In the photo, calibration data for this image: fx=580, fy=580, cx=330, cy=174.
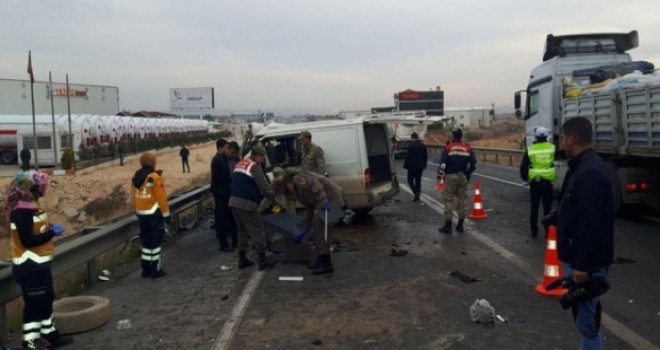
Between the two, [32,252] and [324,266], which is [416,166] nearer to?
[324,266]

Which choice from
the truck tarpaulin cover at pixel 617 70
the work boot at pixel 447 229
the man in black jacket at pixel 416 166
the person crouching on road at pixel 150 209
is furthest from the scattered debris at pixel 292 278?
the truck tarpaulin cover at pixel 617 70

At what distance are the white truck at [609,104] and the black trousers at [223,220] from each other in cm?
586

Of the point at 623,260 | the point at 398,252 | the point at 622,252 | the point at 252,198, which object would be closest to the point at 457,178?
the point at 398,252

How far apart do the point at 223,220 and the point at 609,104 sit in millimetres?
7129

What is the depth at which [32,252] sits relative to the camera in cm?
485

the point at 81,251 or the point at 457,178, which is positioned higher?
the point at 457,178

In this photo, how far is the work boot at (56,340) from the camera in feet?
16.6

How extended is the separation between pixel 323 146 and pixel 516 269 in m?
4.38

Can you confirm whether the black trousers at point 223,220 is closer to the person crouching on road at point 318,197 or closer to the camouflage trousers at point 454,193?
the person crouching on road at point 318,197

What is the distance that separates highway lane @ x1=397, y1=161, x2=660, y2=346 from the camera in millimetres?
5402

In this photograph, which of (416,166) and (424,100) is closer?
(416,166)

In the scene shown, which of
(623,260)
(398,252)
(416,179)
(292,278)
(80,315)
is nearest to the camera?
(80,315)

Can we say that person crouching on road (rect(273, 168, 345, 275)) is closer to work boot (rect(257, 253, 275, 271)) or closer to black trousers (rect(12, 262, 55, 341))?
work boot (rect(257, 253, 275, 271))

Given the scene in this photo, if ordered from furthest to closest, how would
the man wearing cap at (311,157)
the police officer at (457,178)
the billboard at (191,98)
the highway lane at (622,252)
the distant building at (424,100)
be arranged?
the billboard at (191,98) < the distant building at (424,100) < the police officer at (457,178) < the man wearing cap at (311,157) < the highway lane at (622,252)
